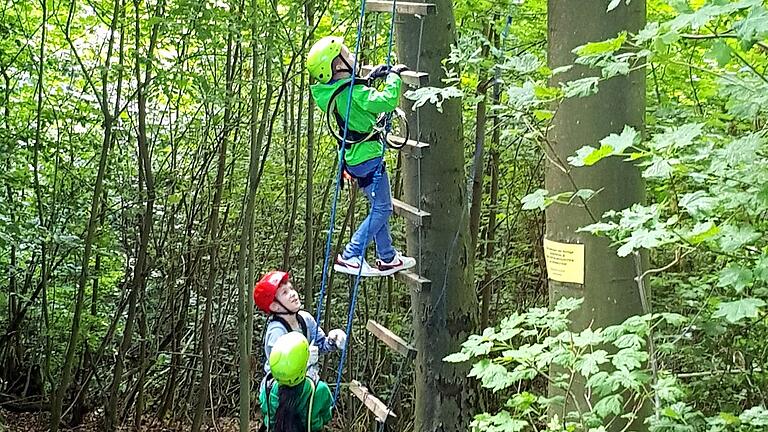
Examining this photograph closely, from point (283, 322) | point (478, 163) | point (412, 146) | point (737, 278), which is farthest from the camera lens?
point (478, 163)

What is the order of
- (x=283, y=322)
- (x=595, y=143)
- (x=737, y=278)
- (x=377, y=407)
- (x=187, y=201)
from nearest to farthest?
(x=737, y=278)
(x=595, y=143)
(x=283, y=322)
(x=377, y=407)
(x=187, y=201)

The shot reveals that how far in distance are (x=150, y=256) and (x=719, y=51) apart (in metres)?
5.72

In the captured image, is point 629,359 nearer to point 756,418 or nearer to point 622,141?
point 756,418

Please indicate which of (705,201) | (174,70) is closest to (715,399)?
(705,201)

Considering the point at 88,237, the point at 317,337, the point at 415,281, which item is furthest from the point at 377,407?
the point at 88,237

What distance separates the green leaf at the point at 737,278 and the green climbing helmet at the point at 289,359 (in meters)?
1.48

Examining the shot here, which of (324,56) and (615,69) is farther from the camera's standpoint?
(324,56)

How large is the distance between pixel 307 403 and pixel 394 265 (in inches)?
36.0

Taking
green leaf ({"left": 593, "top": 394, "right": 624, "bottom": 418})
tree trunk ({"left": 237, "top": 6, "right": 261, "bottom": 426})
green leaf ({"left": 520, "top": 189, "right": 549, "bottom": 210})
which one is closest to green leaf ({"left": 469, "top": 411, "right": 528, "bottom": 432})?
green leaf ({"left": 593, "top": 394, "right": 624, "bottom": 418})

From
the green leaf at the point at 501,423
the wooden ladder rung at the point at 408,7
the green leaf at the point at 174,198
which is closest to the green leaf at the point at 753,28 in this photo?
the green leaf at the point at 501,423

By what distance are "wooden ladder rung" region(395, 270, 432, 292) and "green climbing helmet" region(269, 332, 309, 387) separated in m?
1.10

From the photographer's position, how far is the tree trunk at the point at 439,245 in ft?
12.9

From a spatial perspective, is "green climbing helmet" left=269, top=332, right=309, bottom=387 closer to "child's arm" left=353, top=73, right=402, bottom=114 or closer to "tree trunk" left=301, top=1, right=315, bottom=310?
"child's arm" left=353, top=73, right=402, bottom=114

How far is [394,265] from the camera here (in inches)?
147
